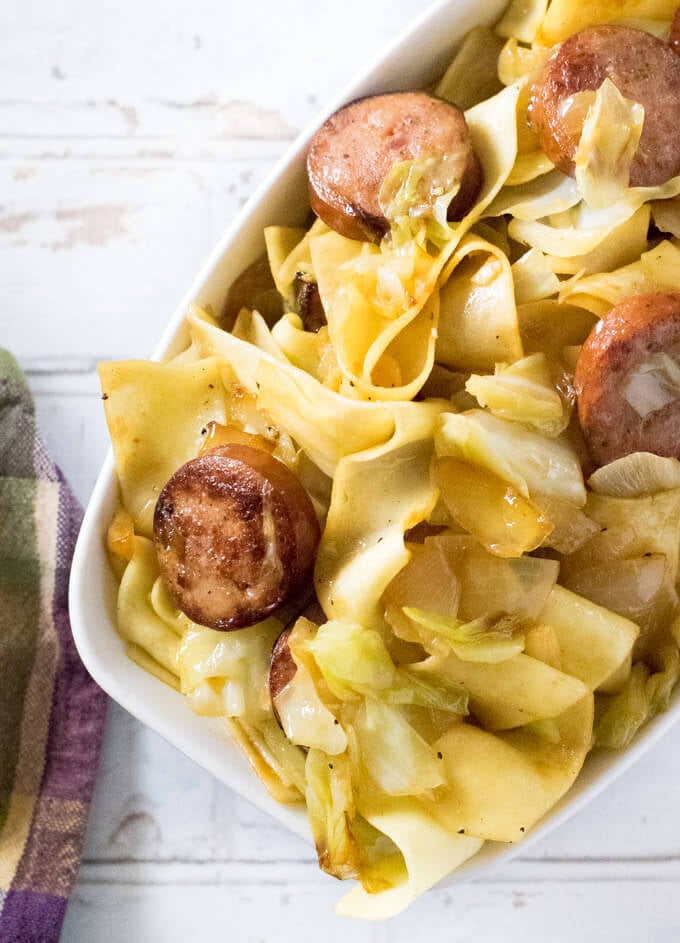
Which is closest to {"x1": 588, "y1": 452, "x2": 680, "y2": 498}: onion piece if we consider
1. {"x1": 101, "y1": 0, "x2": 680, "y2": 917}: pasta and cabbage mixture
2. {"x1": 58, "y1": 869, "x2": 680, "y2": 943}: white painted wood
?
{"x1": 101, "y1": 0, "x2": 680, "y2": 917}: pasta and cabbage mixture

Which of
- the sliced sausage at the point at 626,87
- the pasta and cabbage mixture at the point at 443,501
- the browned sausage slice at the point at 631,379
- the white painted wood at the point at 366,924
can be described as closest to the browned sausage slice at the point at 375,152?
the pasta and cabbage mixture at the point at 443,501

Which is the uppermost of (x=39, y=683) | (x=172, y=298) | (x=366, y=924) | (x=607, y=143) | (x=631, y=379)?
(x=607, y=143)

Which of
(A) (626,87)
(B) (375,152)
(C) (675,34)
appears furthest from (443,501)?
(C) (675,34)

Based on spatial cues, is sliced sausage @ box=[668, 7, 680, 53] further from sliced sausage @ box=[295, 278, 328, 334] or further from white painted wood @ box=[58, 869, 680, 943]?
white painted wood @ box=[58, 869, 680, 943]

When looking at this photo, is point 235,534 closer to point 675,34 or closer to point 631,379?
point 631,379

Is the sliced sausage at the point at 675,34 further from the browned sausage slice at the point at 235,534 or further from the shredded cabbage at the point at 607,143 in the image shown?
the browned sausage slice at the point at 235,534
